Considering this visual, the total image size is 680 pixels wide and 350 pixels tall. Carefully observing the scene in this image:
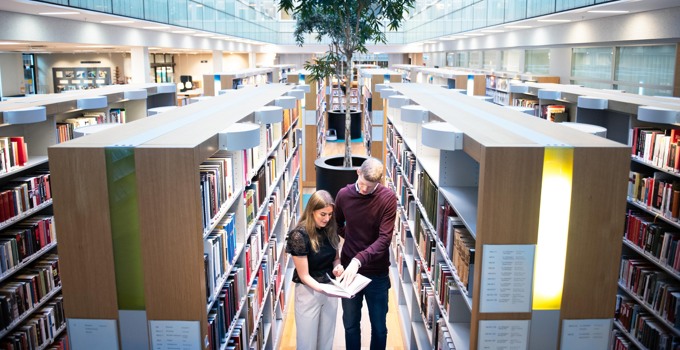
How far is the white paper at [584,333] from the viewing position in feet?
8.44

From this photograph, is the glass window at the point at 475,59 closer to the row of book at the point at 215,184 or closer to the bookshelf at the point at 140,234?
the row of book at the point at 215,184

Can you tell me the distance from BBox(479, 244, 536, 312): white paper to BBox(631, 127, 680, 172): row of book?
2117mm

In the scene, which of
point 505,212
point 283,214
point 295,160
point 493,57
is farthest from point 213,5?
point 505,212

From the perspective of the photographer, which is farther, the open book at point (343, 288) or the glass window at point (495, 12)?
the glass window at point (495, 12)

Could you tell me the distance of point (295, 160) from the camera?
290 inches

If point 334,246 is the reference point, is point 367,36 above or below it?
above

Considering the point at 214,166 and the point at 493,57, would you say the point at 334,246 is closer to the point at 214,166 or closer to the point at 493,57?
the point at 214,166

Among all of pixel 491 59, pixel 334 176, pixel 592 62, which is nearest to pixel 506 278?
pixel 334 176

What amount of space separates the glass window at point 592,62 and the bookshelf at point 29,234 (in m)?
8.97

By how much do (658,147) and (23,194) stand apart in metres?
4.86

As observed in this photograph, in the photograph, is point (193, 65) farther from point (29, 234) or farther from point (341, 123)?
point (29, 234)

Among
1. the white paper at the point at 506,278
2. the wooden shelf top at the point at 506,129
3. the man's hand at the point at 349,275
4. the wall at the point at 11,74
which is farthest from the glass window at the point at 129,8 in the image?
the wall at the point at 11,74

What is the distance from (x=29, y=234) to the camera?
4.34 m

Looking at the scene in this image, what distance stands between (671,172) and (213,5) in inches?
568
